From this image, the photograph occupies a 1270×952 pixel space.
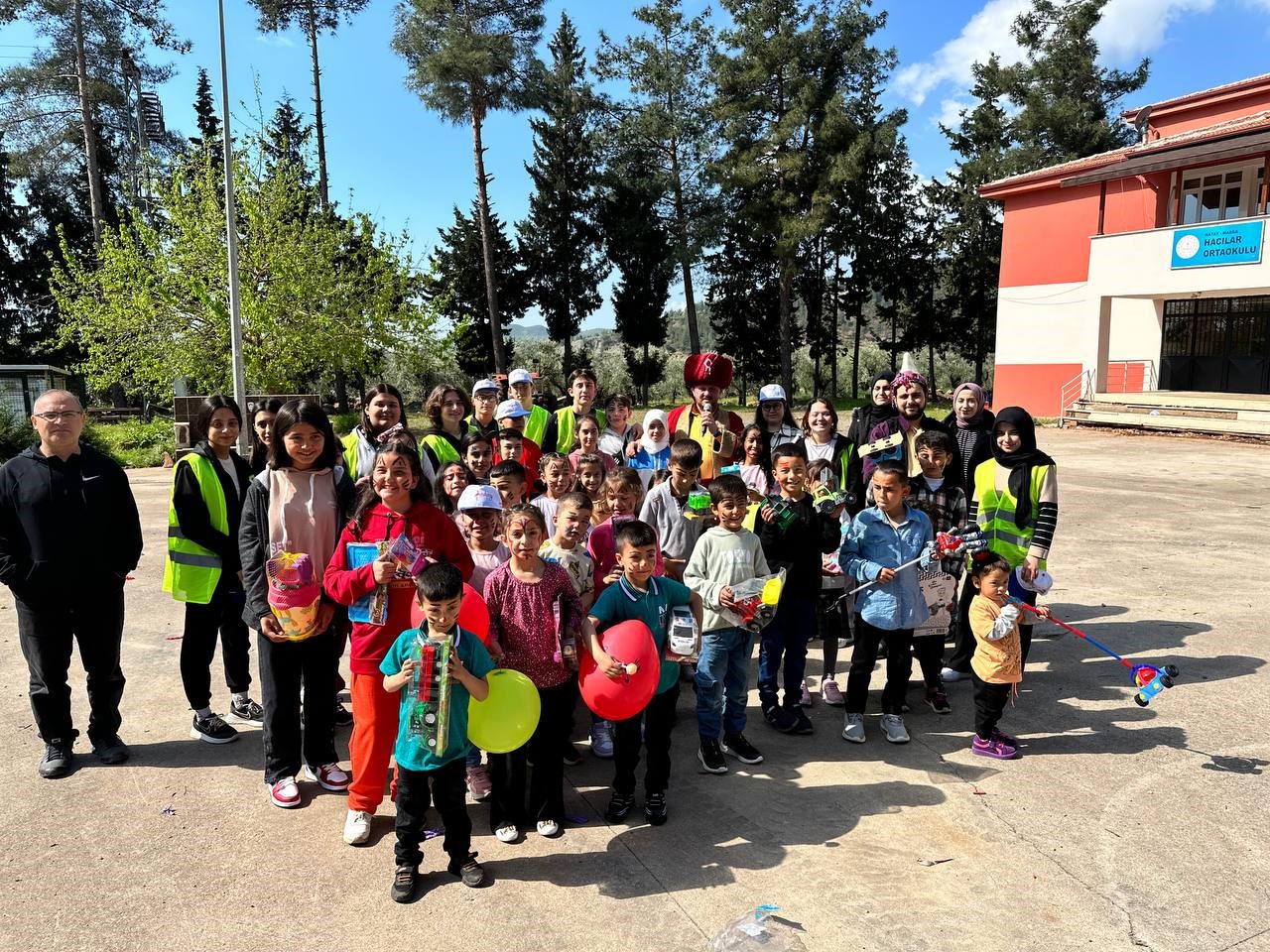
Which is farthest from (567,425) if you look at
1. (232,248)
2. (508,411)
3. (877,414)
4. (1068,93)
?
(1068,93)

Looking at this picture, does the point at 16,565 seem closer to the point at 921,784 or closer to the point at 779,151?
the point at 921,784

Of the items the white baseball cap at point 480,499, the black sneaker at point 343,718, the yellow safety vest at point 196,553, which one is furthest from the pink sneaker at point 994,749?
the yellow safety vest at point 196,553

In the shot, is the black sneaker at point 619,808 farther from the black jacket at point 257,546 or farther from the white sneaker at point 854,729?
the black jacket at point 257,546

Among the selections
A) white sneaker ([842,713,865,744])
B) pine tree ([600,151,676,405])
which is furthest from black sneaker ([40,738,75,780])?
pine tree ([600,151,676,405])

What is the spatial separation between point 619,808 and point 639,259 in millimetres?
35463

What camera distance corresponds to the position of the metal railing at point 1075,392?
24.6 meters

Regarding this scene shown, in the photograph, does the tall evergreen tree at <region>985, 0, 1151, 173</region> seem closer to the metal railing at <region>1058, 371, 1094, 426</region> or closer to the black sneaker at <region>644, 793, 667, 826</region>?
the metal railing at <region>1058, 371, 1094, 426</region>

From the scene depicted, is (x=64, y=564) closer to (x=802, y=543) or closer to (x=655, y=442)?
(x=655, y=442)

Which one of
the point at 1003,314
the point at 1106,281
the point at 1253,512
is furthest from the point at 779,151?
the point at 1253,512

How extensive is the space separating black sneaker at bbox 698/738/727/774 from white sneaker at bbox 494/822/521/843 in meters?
1.08

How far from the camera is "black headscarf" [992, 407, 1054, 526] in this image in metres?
5.09

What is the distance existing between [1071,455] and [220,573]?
1780 cm

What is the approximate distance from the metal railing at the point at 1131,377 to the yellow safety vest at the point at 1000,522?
74.5ft

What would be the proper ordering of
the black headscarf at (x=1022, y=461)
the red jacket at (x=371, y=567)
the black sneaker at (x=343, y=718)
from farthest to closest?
the black headscarf at (x=1022, y=461), the black sneaker at (x=343, y=718), the red jacket at (x=371, y=567)
